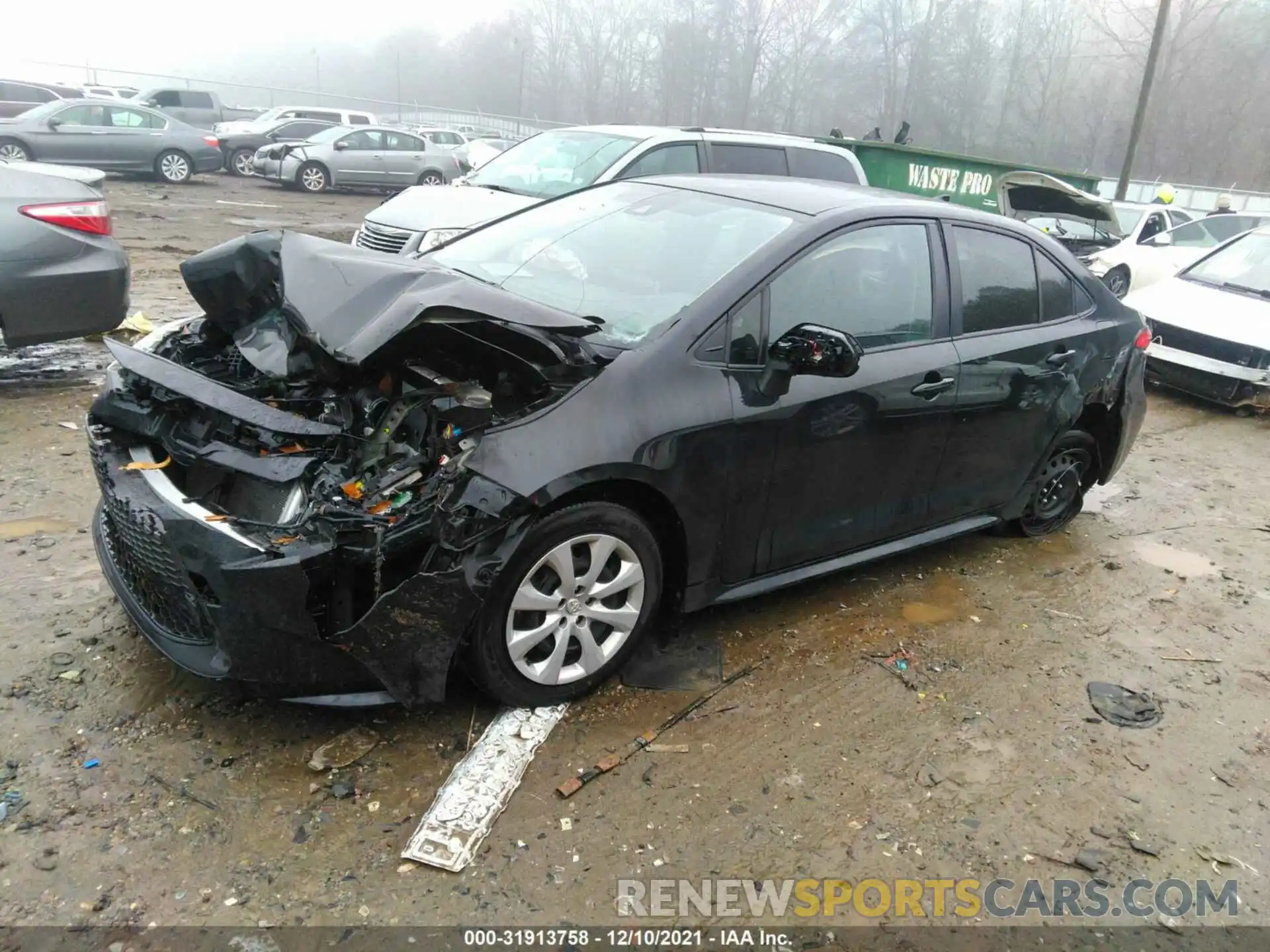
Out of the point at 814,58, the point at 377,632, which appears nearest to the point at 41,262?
the point at 377,632

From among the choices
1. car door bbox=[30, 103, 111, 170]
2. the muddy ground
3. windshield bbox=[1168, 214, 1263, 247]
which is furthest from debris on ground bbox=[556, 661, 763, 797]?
car door bbox=[30, 103, 111, 170]

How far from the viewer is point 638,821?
2680mm

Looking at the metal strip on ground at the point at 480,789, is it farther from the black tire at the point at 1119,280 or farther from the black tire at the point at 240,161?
the black tire at the point at 240,161

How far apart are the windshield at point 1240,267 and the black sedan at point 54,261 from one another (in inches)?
378

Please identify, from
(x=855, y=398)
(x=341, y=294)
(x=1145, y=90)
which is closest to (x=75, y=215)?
(x=341, y=294)

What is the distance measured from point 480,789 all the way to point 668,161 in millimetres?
6810

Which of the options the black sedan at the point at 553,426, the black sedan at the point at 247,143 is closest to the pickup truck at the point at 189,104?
the black sedan at the point at 247,143

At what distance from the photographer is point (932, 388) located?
12.1 ft

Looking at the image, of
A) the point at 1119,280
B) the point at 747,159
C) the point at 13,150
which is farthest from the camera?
the point at 13,150

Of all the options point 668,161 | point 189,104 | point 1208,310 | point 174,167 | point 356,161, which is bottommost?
point 174,167

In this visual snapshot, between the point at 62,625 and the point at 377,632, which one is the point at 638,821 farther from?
the point at 62,625

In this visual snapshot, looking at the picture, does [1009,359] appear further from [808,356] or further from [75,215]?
[75,215]

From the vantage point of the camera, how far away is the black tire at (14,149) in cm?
1596

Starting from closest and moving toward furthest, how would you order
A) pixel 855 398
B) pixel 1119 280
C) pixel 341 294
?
pixel 341 294, pixel 855 398, pixel 1119 280
